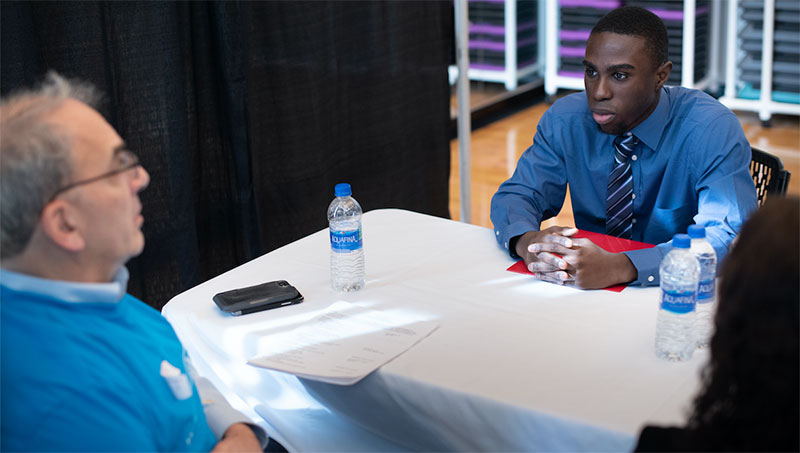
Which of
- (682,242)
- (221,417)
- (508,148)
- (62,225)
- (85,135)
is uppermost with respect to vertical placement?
(85,135)

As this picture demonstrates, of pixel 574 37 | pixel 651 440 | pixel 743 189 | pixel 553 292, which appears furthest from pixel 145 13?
pixel 574 37

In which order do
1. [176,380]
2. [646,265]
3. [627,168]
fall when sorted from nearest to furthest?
[176,380] < [646,265] < [627,168]

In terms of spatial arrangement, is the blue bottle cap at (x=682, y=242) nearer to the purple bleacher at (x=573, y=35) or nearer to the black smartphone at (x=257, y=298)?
the black smartphone at (x=257, y=298)

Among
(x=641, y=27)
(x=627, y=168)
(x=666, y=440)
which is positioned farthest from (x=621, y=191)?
(x=666, y=440)

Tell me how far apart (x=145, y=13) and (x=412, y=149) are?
4.75 ft

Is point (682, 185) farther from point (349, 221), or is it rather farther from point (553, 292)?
point (349, 221)

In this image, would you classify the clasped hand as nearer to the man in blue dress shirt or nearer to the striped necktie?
the man in blue dress shirt

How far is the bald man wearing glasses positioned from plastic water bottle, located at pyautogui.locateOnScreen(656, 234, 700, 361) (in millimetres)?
813

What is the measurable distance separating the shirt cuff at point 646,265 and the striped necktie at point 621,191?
0.46m

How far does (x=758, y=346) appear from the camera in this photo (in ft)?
3.23

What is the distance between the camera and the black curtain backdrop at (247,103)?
8.70 feet

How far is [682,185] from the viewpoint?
6.96 ft

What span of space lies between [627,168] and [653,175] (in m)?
0.07

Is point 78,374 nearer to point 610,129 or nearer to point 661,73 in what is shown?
point 610,129
